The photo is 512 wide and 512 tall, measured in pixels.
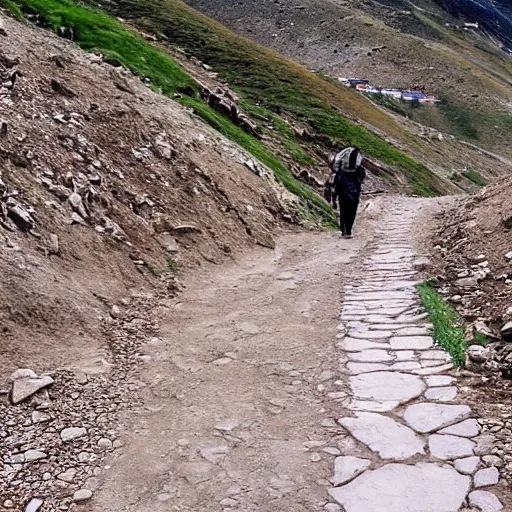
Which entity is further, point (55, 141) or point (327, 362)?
point (55, 141)

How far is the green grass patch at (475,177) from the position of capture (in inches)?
1691

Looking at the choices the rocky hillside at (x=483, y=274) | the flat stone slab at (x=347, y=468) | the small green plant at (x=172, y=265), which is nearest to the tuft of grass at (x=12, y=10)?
the small green plant at (x=172, y=265)

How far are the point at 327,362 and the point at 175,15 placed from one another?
52.6 m

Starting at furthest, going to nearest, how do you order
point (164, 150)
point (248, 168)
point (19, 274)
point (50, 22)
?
point (50, 22), point (248, 168), point (164, 150), point (19, 274)

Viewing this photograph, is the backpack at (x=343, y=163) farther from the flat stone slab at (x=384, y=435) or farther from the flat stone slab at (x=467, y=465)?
the flat stone slab at (x=467, y=465)

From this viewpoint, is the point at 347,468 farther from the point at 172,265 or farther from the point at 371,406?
the point at 172,265

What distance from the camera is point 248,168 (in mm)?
17312

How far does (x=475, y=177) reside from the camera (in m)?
44.1

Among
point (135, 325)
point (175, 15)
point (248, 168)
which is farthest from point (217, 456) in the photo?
point (175, 15)

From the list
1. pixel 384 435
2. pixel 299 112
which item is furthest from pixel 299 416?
pixel 299 112

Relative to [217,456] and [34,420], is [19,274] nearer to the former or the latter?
[34,420]

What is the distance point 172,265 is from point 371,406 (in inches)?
211

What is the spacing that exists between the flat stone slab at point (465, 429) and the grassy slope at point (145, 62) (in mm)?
12866

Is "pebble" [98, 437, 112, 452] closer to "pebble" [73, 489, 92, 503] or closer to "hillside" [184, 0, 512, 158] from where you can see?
"pebble" [73, 489, 92, 503]
